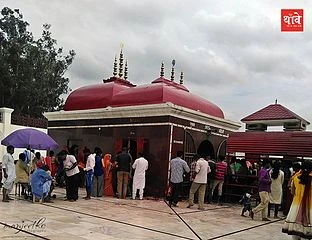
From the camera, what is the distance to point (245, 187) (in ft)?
39.4

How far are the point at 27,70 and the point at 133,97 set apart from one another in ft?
50.5

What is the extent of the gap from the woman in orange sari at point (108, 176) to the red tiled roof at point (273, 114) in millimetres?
8344

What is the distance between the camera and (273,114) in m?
18.0

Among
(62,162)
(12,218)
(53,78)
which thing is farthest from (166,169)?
(53,78)

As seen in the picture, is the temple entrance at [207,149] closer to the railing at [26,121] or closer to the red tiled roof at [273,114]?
the red tiled roof at [273,114]

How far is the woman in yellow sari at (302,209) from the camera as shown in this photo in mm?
5957

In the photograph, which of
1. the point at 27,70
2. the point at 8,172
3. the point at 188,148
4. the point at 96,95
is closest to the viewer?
the point at 8,172

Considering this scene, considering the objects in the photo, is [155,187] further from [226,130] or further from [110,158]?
[226,130]

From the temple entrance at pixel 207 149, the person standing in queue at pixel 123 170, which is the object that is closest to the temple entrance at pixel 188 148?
the temple entrance at pixel 207 149

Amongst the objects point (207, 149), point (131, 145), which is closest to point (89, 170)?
point (131, 145)

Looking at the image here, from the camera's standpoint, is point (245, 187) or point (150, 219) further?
point (245, 187)

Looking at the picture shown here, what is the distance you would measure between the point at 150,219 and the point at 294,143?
5569 millimetres

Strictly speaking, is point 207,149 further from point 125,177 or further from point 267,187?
point 267,187

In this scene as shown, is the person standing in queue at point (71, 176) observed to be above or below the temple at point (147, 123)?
below
